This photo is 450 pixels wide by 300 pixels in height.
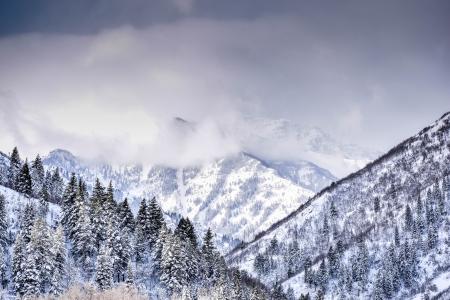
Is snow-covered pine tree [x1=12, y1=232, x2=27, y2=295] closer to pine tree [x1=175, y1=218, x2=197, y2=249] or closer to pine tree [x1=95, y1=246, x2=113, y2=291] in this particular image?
pine tree [x1=95, y1=246, x2=113, y2=291]

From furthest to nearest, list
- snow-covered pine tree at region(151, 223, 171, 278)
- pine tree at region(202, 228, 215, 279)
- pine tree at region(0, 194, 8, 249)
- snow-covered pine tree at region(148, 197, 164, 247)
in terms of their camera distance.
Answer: pine tree at region(202, 228, 215, 279) → snow-covered pine tree at region(148, 197, 164, 247) → snow-covered pine tree at region(151, 223, 171, 278) → pine tree at region(0, 194, 8, 249)

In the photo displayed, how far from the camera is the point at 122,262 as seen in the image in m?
132

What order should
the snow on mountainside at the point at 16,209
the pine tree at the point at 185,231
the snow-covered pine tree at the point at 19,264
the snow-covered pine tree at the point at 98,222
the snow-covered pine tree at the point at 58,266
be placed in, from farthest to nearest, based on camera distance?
the pine tree at the point at 185,231
the snow on mountainside at the point at 16,209
the snow-covered pine tree at the point at 98,222
the snow-covered pine tree at the point at 58,266
the snow-covered pine tree at the point at 19,264

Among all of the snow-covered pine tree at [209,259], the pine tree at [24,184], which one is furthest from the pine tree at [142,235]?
the pine tree at [24,184]

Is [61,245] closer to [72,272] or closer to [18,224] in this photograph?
[72,272]

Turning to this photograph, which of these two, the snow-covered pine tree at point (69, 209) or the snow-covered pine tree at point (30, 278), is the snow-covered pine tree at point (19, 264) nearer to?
the snow-covered pine tree at point (30, 278)

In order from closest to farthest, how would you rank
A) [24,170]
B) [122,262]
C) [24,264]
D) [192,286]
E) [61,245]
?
[24,264]
[61,245]
[122,262]
[192,286]
[24,170]

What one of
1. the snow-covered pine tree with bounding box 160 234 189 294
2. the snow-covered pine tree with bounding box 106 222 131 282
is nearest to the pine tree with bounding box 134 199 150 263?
the snow-covered pine tree with bounding box 106 222 131 282

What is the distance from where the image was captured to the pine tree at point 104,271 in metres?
120

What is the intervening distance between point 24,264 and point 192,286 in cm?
4680

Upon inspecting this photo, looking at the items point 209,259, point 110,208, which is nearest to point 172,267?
point 110,208

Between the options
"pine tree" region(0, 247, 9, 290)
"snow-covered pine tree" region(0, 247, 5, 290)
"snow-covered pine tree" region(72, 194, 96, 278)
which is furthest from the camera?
"snow-covered pine tree" region(72, 194, 96, 278)

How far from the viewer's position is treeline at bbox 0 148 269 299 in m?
116

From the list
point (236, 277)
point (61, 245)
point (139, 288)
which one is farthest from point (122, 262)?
point (236, 277)
